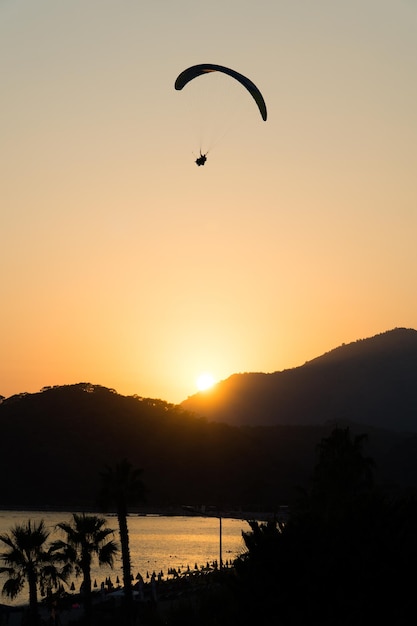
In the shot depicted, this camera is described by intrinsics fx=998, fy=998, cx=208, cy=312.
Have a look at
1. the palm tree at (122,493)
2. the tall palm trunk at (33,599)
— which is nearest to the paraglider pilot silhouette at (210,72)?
the palm tree at (122,493)

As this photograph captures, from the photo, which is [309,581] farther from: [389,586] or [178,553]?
[178,553]

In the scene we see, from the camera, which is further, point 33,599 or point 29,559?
point 33,599

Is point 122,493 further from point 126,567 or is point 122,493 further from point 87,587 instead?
point 87,587

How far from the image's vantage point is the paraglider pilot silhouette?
4834 cm

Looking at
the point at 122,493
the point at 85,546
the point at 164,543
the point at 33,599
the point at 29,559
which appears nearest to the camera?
the point at 29,559

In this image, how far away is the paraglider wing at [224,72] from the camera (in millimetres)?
48375

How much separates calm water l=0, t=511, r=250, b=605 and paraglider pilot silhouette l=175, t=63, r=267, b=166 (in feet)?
173

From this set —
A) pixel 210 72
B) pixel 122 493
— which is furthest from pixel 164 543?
pixel 210 72

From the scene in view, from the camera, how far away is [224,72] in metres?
48.1

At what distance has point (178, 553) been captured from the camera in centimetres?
13525

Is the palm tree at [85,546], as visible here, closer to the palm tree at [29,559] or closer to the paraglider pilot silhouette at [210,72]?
the palm tree at [29,559]

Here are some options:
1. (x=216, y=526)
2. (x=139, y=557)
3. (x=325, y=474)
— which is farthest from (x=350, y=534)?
(x=216, y=526)

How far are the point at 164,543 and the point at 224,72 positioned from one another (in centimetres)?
11111

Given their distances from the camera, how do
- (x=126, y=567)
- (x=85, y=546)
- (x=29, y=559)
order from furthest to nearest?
(x=126, y=567) → (x=85, y=546) → (x=29, y=559)
